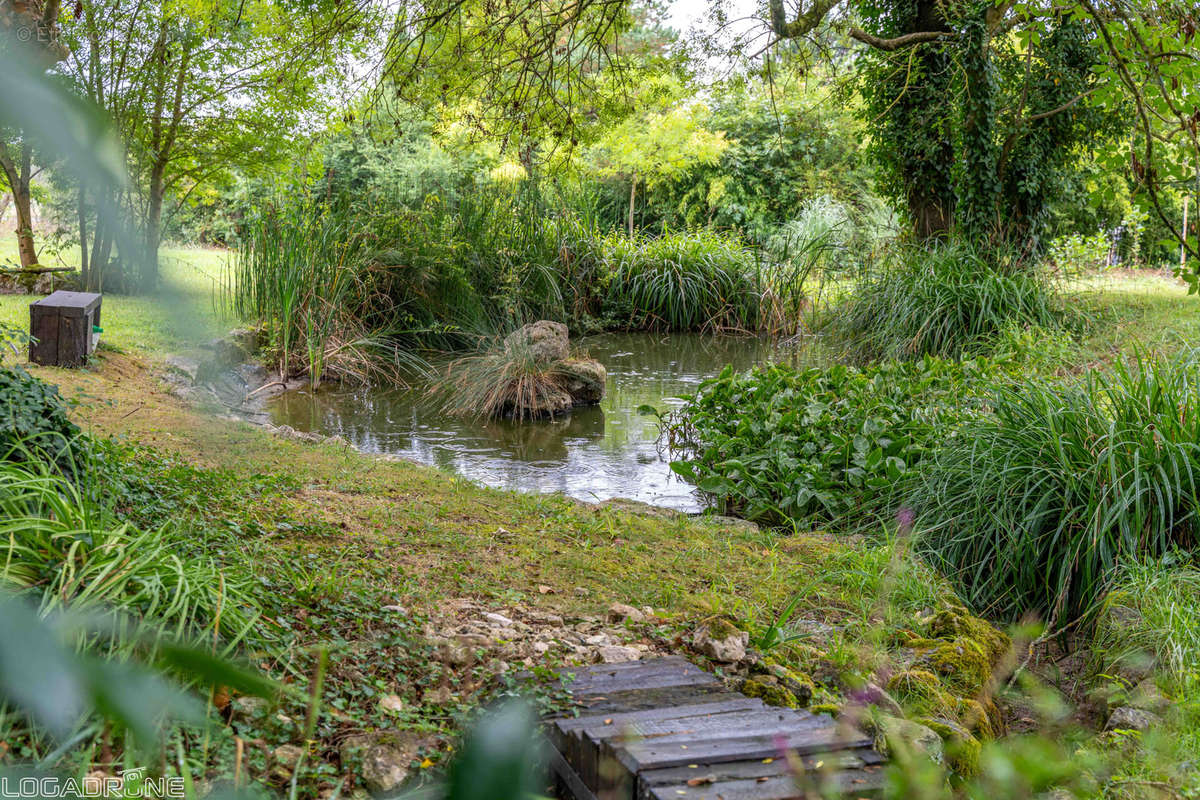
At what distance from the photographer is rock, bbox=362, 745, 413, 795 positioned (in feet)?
6.75

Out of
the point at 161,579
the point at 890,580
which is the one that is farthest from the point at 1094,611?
the point at 161,579

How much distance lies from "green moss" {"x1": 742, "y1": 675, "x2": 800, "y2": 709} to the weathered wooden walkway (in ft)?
0.45

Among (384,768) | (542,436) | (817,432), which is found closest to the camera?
(384,768)

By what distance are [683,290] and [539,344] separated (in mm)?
4497

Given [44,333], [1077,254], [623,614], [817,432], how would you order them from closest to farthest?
1. [623,614]
2. [817,432]
3. [44,333]
4. [1077,254]

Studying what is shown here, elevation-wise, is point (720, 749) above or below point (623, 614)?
above

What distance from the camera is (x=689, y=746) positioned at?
213cm

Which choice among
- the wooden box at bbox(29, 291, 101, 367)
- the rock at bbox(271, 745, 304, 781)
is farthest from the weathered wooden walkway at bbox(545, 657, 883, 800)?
the wooden box at bbox(29, 291, 101, 367)

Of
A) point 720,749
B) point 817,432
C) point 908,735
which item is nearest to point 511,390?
point 817,432

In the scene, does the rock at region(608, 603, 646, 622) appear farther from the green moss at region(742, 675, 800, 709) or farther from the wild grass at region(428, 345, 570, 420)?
the wild grass at region(428, 345, 570, 420)

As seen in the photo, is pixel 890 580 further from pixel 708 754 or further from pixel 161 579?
pixel 161 579

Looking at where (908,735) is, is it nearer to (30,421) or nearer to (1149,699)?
(1149,699)

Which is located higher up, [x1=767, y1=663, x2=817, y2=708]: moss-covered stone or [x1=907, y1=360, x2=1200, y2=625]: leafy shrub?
[x1=907, y1=360, x2=1200, y2=625]: leafy shrub

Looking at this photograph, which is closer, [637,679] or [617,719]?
[617,719]
